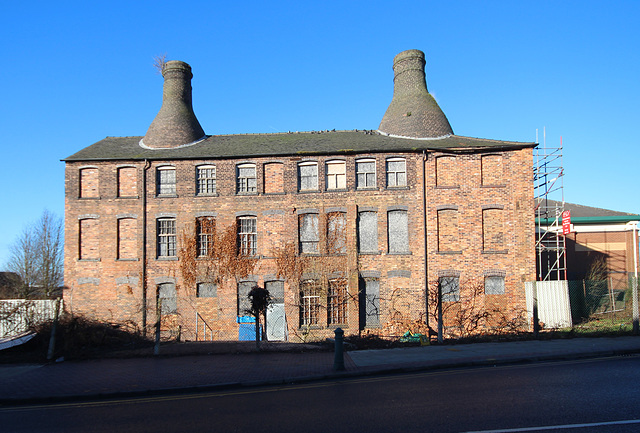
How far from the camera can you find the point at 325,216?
21828mm

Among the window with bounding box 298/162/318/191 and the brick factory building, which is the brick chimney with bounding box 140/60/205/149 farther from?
the window with bounding box 298/162/318/191

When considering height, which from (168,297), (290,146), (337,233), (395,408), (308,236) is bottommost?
(395,408)

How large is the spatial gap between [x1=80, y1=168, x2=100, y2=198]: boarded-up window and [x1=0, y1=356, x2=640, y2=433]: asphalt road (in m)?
16.0

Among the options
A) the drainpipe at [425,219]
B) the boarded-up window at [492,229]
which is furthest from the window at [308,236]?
the boarded-up window at [492,229]

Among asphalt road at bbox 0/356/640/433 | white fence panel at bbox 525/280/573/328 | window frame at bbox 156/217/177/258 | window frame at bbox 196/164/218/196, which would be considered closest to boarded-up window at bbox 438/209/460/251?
white fence panel at bbox 525/280/573/328

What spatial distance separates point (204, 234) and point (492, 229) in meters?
14.0

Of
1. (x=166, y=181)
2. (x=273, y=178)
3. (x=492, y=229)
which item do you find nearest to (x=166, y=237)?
(x=166, y=181)

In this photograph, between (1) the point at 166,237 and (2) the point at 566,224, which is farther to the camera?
(1) the point at 166,237

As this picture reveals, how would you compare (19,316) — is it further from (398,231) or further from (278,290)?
(398,231)

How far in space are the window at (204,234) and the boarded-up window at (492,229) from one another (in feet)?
43.2

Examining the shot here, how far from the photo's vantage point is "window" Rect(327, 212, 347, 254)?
2177cm

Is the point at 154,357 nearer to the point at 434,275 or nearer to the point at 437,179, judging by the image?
the point at 434,275

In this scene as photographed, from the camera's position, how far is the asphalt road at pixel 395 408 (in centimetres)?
623

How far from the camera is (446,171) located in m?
21.8
